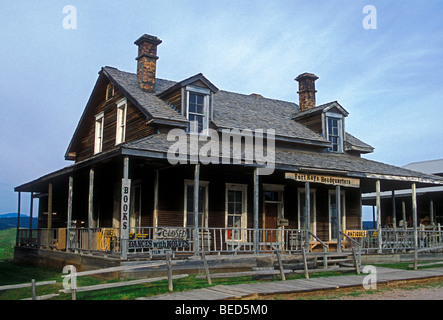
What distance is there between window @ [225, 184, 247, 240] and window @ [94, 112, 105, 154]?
282 inches

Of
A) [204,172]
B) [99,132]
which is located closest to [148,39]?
[99,132]

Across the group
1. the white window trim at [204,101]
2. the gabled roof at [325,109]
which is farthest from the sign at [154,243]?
the gabled roof at [325,109]

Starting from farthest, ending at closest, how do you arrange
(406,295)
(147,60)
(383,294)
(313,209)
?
1. (313,209)
2. (147,60)
3. (383,294)
4. (406,295)

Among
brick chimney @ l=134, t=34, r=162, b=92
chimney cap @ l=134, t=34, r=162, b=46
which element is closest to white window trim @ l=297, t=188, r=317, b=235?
brick chimney @ l=134, t=34, r=162, b=92

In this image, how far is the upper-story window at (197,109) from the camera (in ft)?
63.8

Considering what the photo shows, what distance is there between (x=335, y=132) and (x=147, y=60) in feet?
32.5

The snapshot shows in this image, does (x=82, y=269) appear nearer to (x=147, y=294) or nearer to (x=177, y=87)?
(x=147, y=294)

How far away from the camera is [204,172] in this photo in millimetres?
19125

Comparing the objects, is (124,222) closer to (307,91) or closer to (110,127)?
(110,127)

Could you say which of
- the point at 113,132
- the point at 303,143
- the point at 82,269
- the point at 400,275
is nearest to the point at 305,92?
the point at 303,143

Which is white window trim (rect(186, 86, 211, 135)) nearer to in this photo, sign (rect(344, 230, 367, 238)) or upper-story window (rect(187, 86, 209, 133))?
upper-story window (rect(187, 86, 209, 133))

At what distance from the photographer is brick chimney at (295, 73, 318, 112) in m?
25.4

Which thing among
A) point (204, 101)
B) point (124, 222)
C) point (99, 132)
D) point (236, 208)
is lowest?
point (124, 222)
